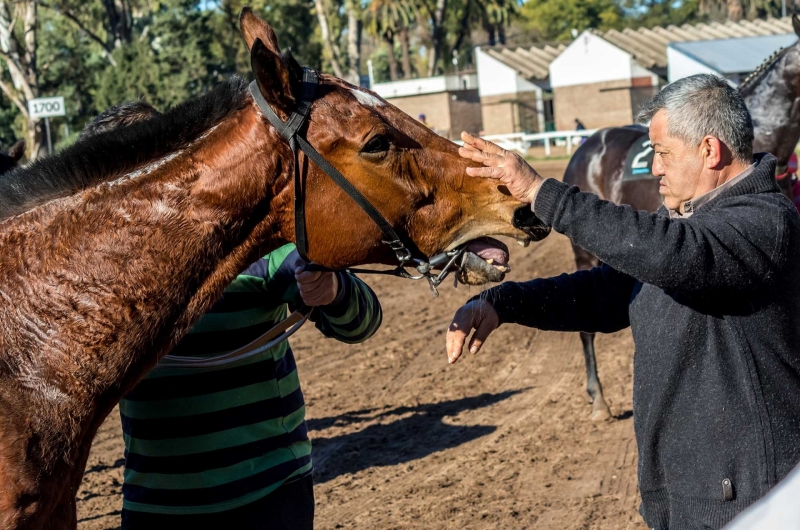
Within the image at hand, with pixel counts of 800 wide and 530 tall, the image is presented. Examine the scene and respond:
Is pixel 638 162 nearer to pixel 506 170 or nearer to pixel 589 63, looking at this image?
pixel 506 170

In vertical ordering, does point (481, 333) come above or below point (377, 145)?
below

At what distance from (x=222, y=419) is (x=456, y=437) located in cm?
393

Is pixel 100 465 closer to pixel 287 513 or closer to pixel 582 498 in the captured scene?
pixel 582 498

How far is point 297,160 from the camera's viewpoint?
7.82ft

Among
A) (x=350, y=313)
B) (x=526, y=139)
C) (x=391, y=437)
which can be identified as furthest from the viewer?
(x=526, y=139)

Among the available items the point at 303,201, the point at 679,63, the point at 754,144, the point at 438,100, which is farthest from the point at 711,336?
the point at 438,100

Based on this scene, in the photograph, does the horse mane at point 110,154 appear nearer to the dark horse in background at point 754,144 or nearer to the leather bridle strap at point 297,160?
the leather bridle strap at point 297,160

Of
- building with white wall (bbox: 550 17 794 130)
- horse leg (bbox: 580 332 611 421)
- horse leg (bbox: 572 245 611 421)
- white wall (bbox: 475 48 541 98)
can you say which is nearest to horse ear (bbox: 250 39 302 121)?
horse leg (bbox: 572 245 611 421)

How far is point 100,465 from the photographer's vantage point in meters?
6.31

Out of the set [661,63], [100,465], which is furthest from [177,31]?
[100,465]

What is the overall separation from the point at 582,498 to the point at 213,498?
3056 millimetres

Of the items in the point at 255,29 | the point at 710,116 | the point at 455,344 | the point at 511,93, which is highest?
the point at 255,29

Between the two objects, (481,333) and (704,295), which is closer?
(704,295)

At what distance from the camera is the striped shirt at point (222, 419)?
2805mm
